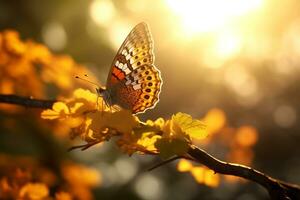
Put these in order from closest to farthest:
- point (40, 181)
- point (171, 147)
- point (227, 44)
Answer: point (171, 147) → point (40, 181) → point (227, 44)

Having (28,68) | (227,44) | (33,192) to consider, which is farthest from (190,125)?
(227,44)

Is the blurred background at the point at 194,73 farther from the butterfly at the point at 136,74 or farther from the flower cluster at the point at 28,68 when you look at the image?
the butterfly at the point at 136,74

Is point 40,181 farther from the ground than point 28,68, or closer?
closer

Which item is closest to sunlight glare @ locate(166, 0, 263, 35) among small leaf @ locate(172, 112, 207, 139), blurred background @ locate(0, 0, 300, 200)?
blurred background @ locate(0, 0, 300, 200)

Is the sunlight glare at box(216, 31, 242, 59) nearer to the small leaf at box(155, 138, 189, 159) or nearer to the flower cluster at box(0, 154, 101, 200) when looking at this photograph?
the flower cluster at box(0, 154, 101, 200)

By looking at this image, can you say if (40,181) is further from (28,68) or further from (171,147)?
(171,147)

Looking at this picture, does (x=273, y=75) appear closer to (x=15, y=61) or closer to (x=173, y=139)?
(x=15, y=61)

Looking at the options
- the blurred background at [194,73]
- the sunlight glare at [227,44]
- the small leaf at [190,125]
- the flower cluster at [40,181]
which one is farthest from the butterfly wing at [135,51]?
the sunlight glare at [227,44]
